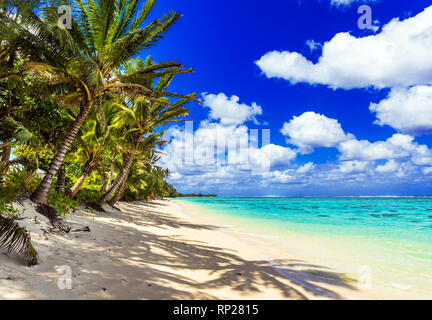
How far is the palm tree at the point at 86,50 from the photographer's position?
22.2ft

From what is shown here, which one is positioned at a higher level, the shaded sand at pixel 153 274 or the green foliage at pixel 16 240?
the green foliage at pixel 16 240

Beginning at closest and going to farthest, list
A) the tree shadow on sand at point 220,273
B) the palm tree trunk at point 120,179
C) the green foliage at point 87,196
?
the tree shadow on sand at point 220,273 → the green foliage at point 87,196 → the palm tree trunk at point 120,179

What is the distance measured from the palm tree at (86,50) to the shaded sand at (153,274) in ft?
12.2

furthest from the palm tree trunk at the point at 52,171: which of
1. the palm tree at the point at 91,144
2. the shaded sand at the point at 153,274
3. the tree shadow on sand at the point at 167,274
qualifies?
the tree shadow on sand at the point at 167,274

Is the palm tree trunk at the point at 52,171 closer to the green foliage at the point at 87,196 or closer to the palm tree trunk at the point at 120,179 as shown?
the green foliage at the point at 87,196

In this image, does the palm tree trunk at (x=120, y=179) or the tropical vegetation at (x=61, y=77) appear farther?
the palm tree trunk at (x=120, y=179)

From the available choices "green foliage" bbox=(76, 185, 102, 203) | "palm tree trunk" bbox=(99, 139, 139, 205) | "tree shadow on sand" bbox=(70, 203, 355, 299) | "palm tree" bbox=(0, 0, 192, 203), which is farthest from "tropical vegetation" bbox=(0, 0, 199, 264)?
"tree shadow on sand" bbox=(70, 203, 355, 299)

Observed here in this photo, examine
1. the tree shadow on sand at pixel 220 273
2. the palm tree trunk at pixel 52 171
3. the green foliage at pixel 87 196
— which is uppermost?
the palm tree trunk at pixel 52 171

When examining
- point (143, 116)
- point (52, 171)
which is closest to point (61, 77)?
point (52, 171)

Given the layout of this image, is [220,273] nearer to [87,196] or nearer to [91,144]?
[91,144]

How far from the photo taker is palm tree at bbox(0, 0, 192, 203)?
22.2 ft
